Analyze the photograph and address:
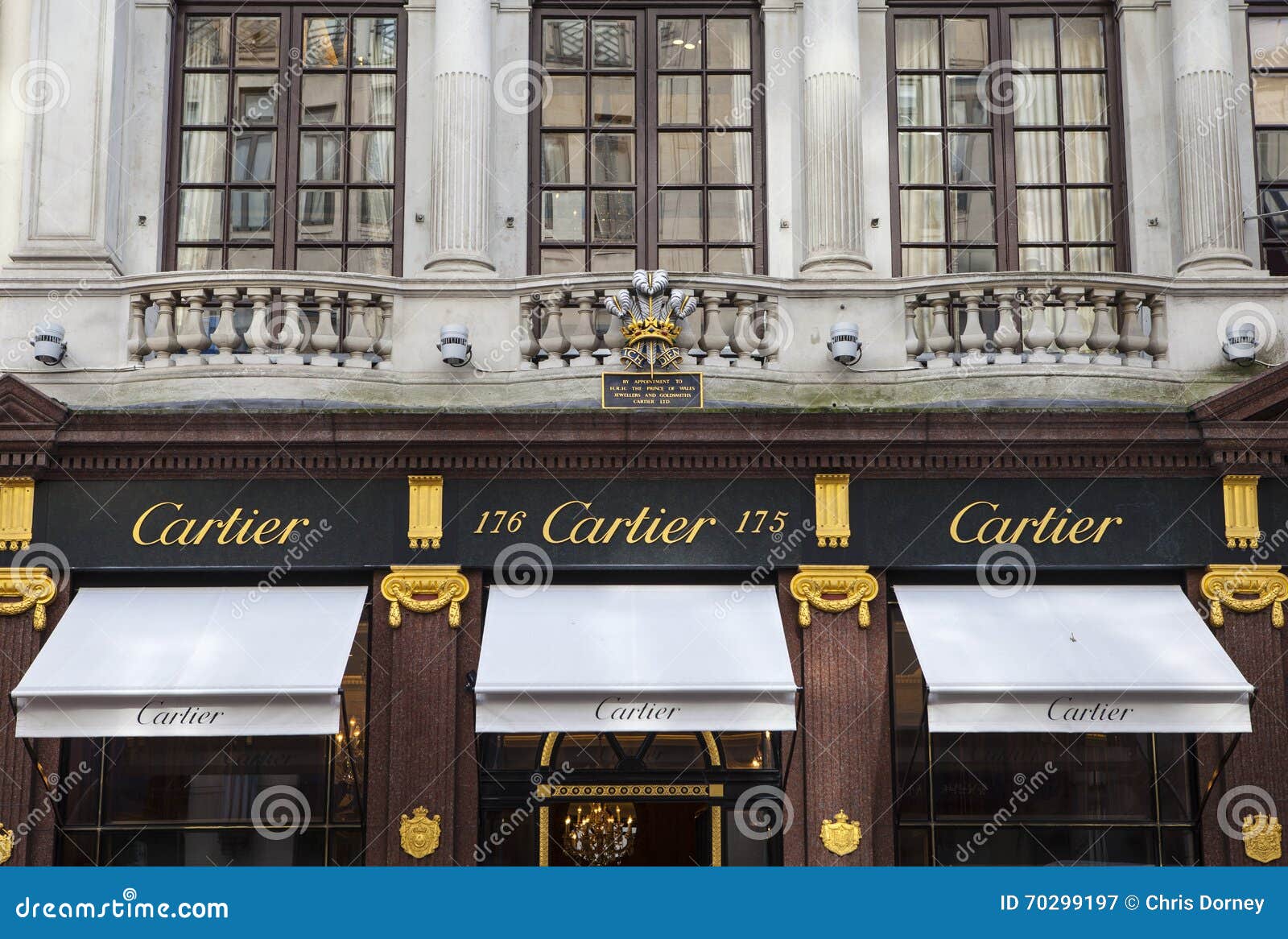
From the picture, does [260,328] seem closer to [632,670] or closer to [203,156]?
[203,156]

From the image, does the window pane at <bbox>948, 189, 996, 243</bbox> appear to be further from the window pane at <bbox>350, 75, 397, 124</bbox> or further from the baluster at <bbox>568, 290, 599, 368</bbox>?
the window pane at <bbox>350, 75, 397, 124</bbox>

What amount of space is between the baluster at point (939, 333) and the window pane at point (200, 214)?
6.44 metres

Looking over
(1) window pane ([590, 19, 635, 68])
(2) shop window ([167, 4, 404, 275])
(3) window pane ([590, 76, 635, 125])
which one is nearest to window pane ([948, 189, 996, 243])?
(3) window pane ([590, 76, 635, 125])

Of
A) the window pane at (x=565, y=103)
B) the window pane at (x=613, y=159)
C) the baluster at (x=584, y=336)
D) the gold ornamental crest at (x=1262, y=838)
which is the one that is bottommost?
the gold ornamental crest at (x=1262, y=838)

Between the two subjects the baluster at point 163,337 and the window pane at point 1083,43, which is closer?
the baluster at point 163,337

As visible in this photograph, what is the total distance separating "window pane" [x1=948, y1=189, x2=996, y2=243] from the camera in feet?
45.1

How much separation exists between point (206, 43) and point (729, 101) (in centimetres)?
494

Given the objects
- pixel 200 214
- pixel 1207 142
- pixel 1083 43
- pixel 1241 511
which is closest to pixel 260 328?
pixel 200 214

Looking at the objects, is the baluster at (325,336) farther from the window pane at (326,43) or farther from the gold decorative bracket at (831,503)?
the gold decorative bracket at (831,503)

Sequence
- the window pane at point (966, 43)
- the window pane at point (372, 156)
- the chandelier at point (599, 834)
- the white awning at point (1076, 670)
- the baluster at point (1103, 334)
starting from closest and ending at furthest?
1. the white awning at point (1076, 670)
2. the chandelier at point (599, 834)
3. the baluster at point (1103, 334)
4. the window pane at point (372, 156)
5. the window pane at point (966, 43)

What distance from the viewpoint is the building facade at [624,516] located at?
11617 millimetres

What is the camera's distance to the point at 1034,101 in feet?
45.9

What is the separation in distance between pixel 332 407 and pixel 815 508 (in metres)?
4.06

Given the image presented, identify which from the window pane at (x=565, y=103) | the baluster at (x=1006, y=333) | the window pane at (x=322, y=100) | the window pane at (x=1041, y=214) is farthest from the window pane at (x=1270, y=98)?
the window pane at (x=322, y=100)
